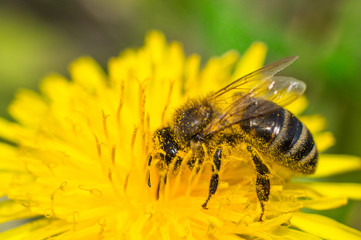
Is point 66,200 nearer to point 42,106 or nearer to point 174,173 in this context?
point 174,173

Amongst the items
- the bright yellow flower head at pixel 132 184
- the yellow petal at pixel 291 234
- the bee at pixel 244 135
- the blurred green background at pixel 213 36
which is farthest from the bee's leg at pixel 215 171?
the blurred green background at pixel 213 36

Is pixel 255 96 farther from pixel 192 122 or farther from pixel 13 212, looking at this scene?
pixel 13 212

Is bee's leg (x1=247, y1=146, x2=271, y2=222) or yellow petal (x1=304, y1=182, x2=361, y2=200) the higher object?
bee's leg (x1=247, y1=146, x2=271, y2=222)

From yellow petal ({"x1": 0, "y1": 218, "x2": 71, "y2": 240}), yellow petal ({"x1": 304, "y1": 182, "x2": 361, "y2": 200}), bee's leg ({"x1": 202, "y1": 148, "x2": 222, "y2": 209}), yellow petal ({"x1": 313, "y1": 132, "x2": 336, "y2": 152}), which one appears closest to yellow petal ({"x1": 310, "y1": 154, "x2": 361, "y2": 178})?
yellow petal ({"x1": 313, "y1": 132, "x2": 336, "y2": 152})

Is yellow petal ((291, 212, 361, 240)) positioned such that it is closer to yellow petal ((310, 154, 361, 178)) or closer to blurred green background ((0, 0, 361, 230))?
yellow petal ((310, 154, 361, 178))

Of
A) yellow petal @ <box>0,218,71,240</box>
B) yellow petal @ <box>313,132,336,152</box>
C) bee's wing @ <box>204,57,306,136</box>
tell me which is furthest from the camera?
yellow petal @ <box>313,132,336,152</box>

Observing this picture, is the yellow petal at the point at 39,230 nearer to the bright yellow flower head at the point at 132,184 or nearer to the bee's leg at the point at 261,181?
the bright yellow flower head at the point at 132,184
